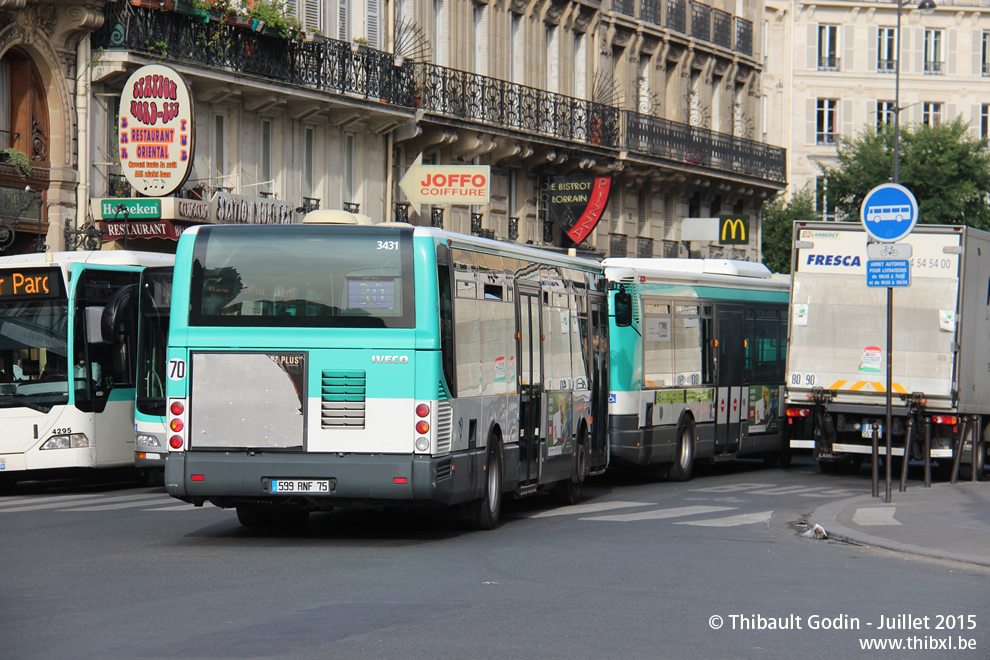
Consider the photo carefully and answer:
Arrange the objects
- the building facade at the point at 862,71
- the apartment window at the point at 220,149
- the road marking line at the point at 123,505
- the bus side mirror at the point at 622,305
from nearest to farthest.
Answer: the road marking line at the point at 123,505
the bus side mirror at the point at 622,305
the apartment window at the point at 220,149
the building facade at the point at 862,71

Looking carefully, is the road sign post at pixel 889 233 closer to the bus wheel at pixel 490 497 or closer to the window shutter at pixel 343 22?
the bus wheel at pixel 490 497

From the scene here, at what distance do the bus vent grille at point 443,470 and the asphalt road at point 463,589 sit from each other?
564 millimetres

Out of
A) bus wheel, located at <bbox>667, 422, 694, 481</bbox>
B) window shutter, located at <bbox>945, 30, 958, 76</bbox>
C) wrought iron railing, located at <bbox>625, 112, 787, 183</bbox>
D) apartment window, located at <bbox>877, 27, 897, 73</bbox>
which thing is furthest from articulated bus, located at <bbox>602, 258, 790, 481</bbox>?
window shutter, located at <bbox>945, 30, 958, 76</bbox>

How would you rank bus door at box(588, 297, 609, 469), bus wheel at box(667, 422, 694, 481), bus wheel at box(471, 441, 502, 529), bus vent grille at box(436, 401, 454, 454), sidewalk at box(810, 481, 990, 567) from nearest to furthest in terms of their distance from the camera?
bus vent grille at box(436, 401, 454, 454)
sidewalk at box(810, 481, 990, 567)
bus wheel at box(471, 441, 502, 529)
bus door at box(588, 297, 609, 469)
bus wheel at box(667, 422, 694, 481)

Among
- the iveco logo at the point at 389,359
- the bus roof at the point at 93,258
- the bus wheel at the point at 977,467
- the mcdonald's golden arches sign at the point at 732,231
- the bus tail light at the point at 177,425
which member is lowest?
the bus wheel at the point at 977,467

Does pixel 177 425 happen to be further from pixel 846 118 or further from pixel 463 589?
pixel 846 118

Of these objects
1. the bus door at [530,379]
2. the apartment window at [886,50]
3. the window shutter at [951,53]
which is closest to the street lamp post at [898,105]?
the window shutter at [951,53]

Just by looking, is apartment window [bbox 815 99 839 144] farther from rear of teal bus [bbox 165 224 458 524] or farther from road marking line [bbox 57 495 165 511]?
rear of teal bus [bbox 165 224 458 524]

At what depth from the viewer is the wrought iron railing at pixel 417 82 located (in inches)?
1166

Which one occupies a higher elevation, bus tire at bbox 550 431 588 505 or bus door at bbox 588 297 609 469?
bus door at bbox 588 297 609 469

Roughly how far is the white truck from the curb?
5.79 metres

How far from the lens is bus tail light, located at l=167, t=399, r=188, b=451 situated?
13688 millimetres

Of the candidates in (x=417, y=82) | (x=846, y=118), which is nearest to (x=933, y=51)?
(x=846, y=118)

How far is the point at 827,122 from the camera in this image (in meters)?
75.2
